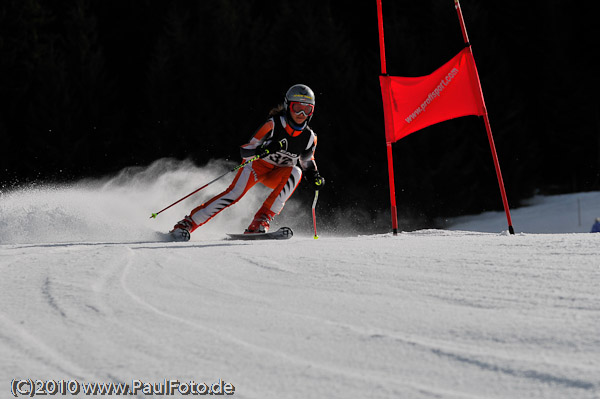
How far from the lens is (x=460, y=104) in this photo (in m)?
6.92

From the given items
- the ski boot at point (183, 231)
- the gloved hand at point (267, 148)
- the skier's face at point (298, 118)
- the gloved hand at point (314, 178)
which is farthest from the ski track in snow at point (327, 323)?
the gloved hand at point (314, 178)

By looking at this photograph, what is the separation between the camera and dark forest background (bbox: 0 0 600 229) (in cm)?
2280

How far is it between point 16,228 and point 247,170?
2476 millimetres

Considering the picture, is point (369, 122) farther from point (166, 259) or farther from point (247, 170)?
point (166, 259)

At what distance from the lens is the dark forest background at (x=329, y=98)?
22797 millimetres

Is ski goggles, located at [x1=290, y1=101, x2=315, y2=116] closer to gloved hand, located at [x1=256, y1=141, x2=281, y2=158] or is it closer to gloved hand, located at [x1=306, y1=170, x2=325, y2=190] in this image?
gloved hand, located at [x1=256, y1=141, x2=281, y2=158]

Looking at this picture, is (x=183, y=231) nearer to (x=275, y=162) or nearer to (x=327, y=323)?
(x=275, y=162)

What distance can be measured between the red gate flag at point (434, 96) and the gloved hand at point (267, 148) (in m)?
1.18

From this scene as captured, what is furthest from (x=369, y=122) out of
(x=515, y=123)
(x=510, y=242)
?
(x=510, y=242)

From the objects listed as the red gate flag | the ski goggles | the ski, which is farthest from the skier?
the red gate flag

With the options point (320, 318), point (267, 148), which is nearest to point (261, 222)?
point (267, 148)

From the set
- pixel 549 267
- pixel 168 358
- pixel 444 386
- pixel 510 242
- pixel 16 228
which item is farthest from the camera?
pixel 16 228

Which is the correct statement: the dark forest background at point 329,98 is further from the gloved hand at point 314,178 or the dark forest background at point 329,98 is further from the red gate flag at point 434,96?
the red gate flag at point 434,96

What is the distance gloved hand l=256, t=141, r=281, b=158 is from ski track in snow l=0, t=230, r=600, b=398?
2784 millimetres
